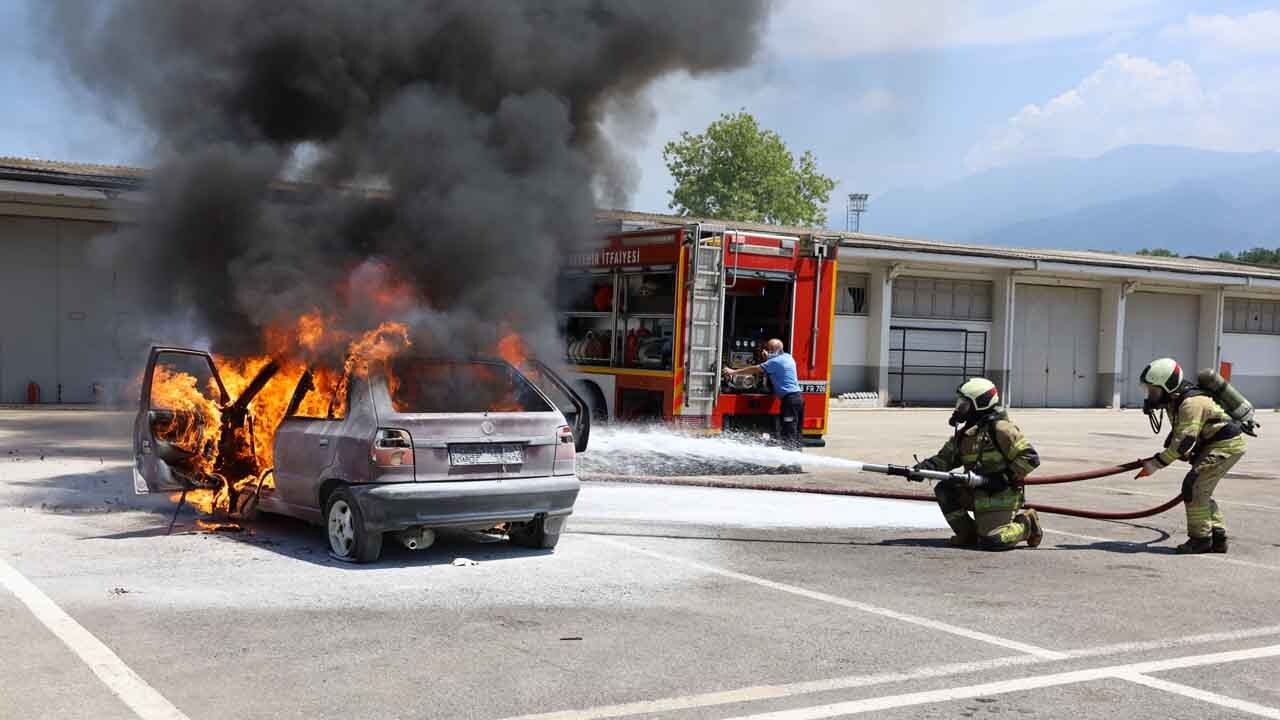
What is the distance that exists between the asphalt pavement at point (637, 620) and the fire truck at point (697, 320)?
3.47 m

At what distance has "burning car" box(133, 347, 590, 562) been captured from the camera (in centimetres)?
764

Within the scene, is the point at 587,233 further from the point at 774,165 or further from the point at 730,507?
the point at 774,165

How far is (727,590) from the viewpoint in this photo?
7.37m

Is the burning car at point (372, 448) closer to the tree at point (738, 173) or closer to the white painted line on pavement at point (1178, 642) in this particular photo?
the white painted line on pavement at point (1178, 642)

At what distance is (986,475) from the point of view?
359 inches

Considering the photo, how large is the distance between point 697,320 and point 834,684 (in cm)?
883

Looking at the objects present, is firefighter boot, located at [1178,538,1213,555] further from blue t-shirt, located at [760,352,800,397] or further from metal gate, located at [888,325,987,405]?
metal gate, located at [888,325,987,405]

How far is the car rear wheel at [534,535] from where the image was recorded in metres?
8.37

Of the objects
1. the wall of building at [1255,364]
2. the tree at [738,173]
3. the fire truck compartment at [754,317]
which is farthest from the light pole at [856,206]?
the fire truck compartment at [754,317]

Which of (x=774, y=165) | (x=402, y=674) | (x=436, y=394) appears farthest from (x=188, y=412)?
(x=774, y=165)

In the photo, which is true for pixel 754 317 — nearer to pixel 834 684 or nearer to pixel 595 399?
pixel 595 399

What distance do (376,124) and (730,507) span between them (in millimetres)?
4715

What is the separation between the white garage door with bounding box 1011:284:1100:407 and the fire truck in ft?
69.8

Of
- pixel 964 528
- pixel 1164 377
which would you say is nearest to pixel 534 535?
pixel 964 528
